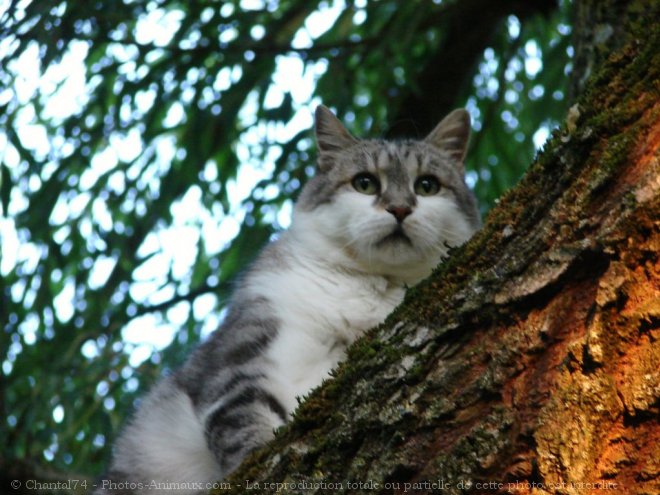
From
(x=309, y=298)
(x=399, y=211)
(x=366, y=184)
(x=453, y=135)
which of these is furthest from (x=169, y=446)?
(x=453, y=135)

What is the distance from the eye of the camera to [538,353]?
1594 millimetres

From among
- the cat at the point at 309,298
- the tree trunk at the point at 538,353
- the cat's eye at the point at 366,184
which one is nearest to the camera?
the tree trunk at the point at 538,353

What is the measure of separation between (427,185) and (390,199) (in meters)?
0.30

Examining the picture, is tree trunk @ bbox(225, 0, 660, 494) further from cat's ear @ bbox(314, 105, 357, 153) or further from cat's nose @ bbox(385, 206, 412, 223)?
cat's ear @ bbox(314, 105, 357, 153)

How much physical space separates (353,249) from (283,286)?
0.30 meters

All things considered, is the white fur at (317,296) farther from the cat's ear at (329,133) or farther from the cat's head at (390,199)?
the cat's ear at (329,133)

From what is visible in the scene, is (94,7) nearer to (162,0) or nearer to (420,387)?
(162,0)

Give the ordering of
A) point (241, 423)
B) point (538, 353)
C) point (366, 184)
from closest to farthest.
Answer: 1. point (538, 353)
2. point (241, 423)
3. point (366, 184)

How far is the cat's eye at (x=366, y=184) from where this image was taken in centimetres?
369

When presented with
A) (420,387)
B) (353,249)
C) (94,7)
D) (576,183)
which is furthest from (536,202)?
(94,7)

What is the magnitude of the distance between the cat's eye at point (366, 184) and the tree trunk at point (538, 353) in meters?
1.76

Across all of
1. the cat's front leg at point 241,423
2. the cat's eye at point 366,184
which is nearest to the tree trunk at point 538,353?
the cat's front leg at point 241,423

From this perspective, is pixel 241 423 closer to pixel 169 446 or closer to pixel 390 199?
pixel 169 446

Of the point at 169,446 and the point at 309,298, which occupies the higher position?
the point at 309,298
